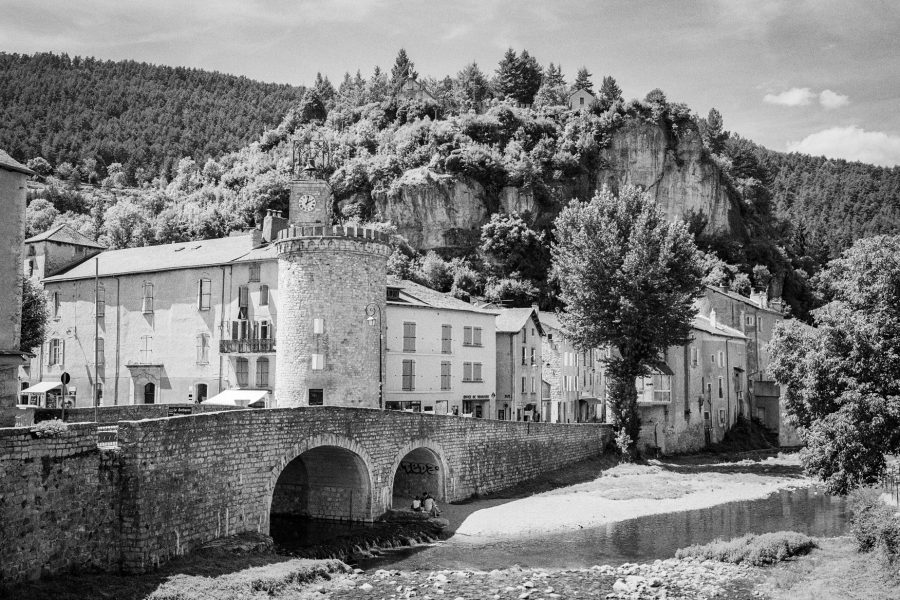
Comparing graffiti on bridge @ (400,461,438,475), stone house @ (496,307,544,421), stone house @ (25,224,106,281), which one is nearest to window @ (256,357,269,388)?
graffiti on bridge @ (400,461,438,475)

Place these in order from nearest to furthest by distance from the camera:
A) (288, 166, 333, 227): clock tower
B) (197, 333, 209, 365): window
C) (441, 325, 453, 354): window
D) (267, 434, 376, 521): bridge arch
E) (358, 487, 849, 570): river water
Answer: (358, 487, 849, 570): river water < (267, 434, 376, 521): bridge arch < (288, 166, 333, 227): clock tower < (197, 333, 209, 365): window < (441, 325, 453, 354): window

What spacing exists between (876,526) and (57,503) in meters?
22.7

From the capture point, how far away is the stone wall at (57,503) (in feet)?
58.5

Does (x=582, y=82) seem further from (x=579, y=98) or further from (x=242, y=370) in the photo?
(x=242, y=370)

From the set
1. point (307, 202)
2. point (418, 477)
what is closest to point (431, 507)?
point (418, 477)

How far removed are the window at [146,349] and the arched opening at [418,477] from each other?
19385 mm

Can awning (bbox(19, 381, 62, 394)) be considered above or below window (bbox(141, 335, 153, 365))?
below

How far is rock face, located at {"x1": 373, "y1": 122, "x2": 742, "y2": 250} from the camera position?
84.2 meters

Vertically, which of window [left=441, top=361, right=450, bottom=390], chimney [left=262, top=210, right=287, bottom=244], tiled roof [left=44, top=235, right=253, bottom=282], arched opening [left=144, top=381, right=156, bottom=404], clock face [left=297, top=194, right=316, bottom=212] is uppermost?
clock face [left=297, top=194, right=316, bottom=212]

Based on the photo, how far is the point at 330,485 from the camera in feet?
108

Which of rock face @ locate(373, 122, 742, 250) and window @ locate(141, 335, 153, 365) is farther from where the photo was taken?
rock face @ locate(373, 122, 742, 250)

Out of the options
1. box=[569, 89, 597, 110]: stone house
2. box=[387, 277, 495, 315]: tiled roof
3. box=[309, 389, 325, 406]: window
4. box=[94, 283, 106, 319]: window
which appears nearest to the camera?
box=[309, 389, 325, 406]: window

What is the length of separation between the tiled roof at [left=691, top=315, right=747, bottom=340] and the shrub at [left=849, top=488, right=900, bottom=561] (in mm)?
31453

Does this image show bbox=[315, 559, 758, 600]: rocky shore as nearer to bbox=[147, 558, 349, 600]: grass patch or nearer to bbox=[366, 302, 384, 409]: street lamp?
bbox=[147, 558, 349, 600]: grass patch
